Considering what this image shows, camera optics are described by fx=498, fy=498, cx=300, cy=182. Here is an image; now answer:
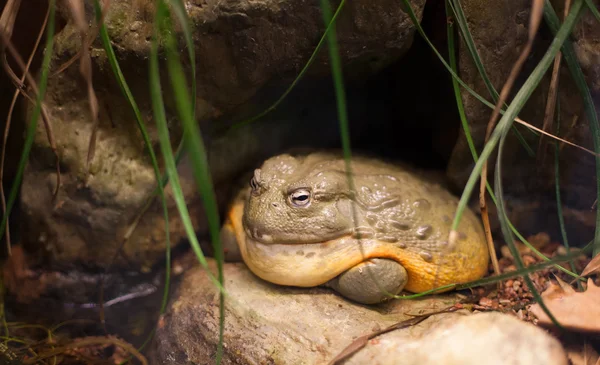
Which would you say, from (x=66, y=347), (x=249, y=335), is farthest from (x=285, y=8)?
(x=66, y=347)

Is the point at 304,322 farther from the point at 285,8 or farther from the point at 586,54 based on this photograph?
the point at 586,54

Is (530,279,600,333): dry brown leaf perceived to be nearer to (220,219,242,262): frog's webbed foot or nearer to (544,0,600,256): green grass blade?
(544,0,600,256): green grass blade

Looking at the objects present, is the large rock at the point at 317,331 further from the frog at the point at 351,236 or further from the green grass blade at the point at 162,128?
the green grass blade at the point at 162,128

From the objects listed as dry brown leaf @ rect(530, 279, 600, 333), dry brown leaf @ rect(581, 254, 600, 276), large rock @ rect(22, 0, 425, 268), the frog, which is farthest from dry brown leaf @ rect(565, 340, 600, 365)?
large rock @ rect(22, 0, 425, 268)

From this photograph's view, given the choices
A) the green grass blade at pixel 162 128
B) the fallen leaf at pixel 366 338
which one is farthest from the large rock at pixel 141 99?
the fallen leaf at pixel 366 338

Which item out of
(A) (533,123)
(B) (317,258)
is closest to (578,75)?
(A) (533,123)
